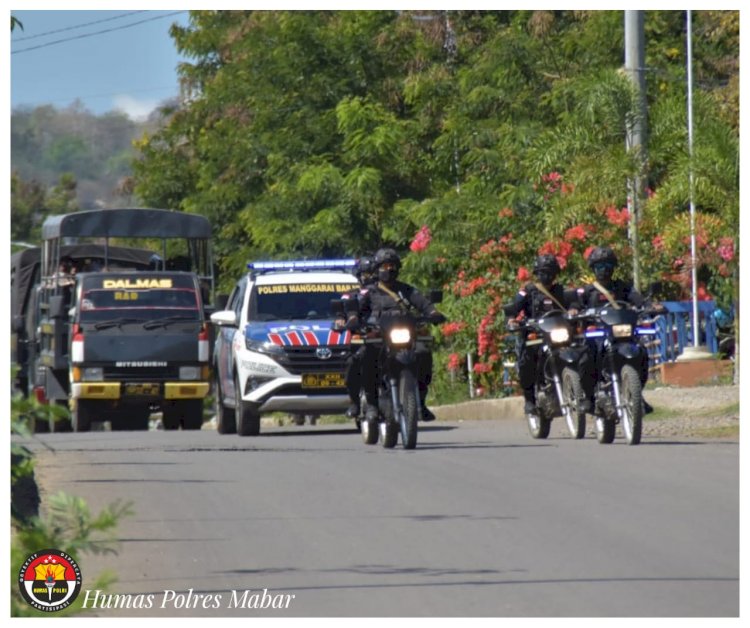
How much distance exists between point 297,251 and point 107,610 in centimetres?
3017

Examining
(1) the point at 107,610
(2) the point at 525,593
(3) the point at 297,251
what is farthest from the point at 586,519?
(3) the point at 297,251

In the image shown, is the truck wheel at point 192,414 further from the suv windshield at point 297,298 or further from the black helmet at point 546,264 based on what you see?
the black helmet at point 546,264

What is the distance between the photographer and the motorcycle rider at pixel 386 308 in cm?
1666

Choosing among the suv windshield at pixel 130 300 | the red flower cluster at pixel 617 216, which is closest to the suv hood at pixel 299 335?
the suv windshield at pixel 130 300

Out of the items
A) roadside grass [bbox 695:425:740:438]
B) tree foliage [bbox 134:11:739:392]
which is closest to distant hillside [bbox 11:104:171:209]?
tree foliage [bbox 134:11:739:392]

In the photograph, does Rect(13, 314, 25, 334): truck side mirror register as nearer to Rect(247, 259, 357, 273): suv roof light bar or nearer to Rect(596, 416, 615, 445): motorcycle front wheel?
Rect(247, 259, 357, 273): suv roof light bar

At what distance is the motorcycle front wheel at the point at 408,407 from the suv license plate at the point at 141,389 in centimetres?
943

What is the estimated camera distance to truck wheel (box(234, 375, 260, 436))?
20.5 meters

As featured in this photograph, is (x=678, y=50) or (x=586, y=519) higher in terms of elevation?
(x=678, y=50)

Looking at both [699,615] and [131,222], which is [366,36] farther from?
[699,615]

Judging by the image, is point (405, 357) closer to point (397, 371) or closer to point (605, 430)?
point (397, 371)

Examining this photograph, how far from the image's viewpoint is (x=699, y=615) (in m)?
7.73
